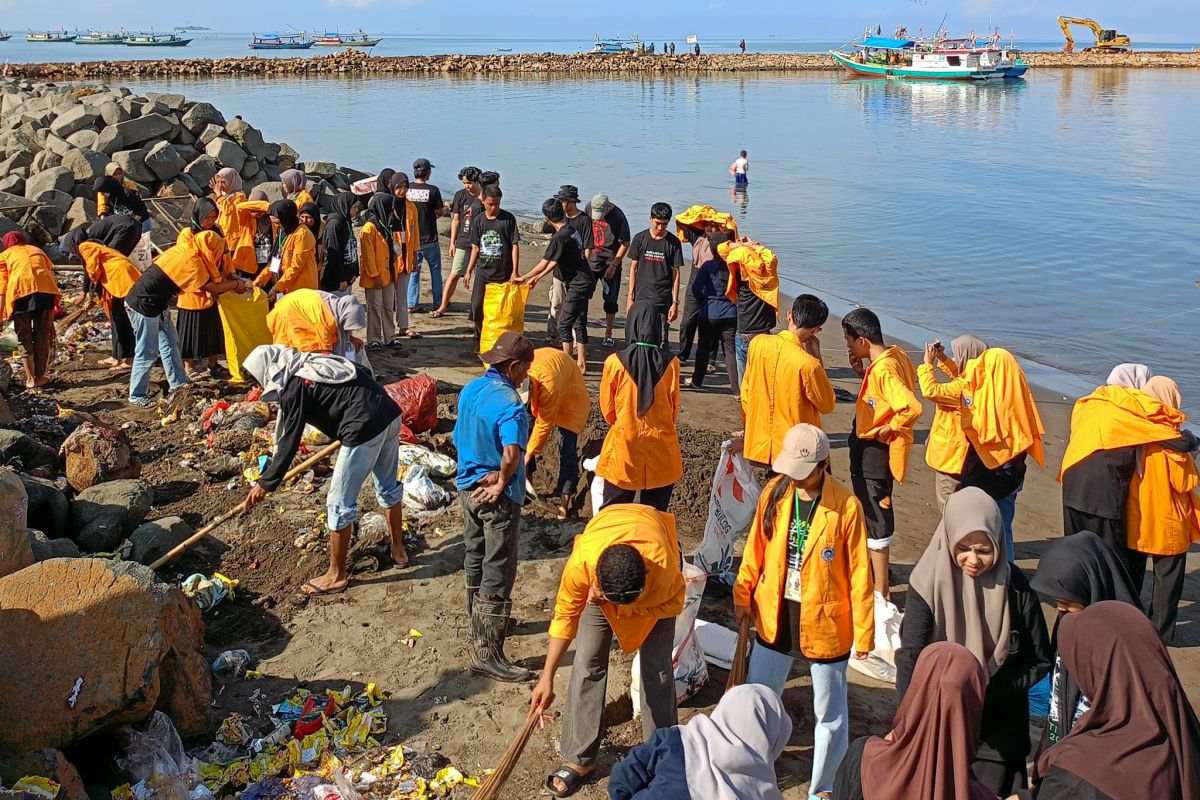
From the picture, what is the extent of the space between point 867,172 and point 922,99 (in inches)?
1232

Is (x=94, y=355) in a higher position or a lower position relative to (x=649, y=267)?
lower

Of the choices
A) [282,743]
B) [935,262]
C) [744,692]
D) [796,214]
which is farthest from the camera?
[796,214]

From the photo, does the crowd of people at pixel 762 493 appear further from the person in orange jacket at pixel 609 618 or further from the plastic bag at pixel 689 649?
the plastic bag at pixel 689 649

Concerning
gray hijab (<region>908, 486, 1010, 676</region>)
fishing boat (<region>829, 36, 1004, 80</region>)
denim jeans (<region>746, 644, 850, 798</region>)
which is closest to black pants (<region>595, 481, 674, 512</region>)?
denim jeans (<region>746, 644, 850, 798</region>)

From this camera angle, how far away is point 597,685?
4348mm

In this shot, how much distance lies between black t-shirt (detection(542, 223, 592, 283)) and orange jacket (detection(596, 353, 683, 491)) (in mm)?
3990

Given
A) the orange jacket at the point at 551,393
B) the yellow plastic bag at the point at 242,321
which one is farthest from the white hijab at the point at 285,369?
the yellow plastic bag at the point at 242,321

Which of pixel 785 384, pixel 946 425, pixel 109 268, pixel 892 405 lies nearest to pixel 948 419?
pixel 946 425

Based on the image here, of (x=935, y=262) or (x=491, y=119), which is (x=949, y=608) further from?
(x=491, y=119)

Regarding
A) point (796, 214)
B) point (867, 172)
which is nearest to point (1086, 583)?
point (796, 214)

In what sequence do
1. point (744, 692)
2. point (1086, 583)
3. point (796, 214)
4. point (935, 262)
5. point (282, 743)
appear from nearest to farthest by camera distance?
1. point (744, 692)
2. point (1086, 583)
3. point (282, 743)
4. point (935, 262)
5. point (796, 214)

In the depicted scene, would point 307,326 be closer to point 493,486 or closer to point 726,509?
point 493,486

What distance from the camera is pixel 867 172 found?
31.1 metres

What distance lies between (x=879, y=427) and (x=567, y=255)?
4762mm
